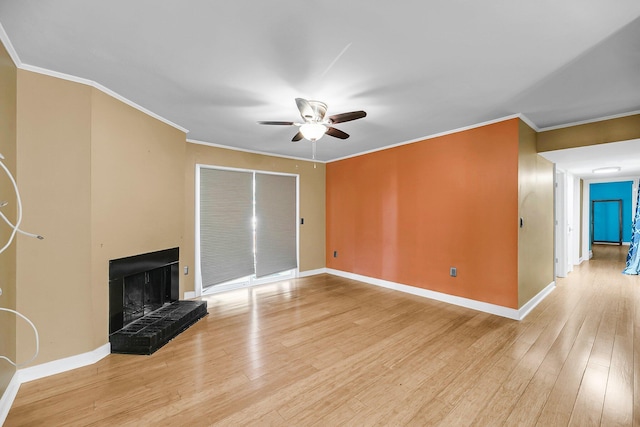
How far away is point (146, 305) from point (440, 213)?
4170mm

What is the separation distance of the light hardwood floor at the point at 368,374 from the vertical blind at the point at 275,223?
1596mm

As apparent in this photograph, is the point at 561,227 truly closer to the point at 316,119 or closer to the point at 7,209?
the point at 316,119

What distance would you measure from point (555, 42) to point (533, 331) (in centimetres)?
289

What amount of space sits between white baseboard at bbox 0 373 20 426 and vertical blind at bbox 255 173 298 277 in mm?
3148

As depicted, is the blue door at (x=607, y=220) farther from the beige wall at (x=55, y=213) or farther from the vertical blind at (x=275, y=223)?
the beige wall at (x=55, y=213)

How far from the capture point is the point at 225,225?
177 inches

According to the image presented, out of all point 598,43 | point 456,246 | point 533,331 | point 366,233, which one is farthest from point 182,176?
point 533,331

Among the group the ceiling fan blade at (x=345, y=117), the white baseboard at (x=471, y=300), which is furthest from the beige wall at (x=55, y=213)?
the white baseboard at (x=471, y=300)

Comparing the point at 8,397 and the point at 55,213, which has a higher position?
the point at 55,213

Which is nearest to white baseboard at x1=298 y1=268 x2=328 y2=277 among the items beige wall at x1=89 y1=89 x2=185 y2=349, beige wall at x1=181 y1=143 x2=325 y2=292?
beige wall at x1=181 y1=143 x2=325 y2=292

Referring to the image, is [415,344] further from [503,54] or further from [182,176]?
[182,176]

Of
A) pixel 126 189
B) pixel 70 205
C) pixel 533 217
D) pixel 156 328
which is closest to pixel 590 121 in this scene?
pixel 533 217

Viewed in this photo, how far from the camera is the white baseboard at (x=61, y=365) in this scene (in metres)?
2.10

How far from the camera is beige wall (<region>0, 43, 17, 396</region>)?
71.3 inches
